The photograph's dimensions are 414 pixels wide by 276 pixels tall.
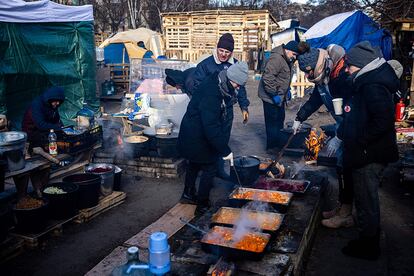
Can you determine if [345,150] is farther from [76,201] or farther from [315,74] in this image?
[76,201]

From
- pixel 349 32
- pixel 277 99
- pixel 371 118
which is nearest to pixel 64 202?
pixel 371 118

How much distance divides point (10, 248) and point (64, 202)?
88 centimetres

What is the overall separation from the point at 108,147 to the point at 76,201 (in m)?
2.67

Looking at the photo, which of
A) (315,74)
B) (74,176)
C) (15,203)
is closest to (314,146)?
(315,74)

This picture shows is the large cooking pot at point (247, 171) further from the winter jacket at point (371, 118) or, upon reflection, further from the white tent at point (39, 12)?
the white tent at point (39, 12)

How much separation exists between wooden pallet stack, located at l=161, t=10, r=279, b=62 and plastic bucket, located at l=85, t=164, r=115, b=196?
59.6 ft

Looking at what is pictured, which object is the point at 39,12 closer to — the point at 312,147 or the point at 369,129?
the point at 312,147

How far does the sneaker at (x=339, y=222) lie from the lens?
5098mm

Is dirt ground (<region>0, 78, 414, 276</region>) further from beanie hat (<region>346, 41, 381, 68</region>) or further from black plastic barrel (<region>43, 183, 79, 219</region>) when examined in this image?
beanie hat (<region>346, 41, 381, 68</region>)

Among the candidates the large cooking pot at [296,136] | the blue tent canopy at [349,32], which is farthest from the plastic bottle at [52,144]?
the blue tent canopy at [349,32]

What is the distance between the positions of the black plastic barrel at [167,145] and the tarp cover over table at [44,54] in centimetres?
489

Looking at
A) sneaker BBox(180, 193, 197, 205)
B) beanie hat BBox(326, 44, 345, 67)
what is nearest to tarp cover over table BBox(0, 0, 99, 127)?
sneaker BBox(180, 193, 197, 205)

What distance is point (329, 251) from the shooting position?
15.2 ft

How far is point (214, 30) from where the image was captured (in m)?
23.5
